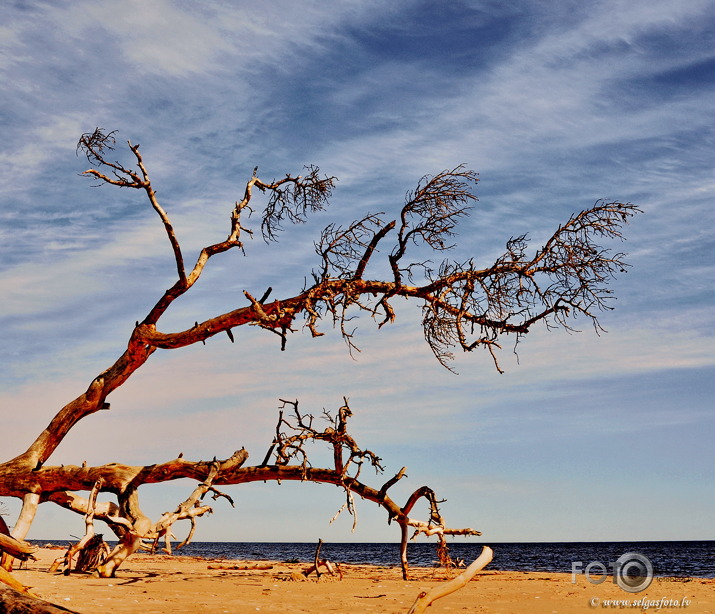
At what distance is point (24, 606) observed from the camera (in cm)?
647

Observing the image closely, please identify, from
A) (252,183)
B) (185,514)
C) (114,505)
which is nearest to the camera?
(185,514)

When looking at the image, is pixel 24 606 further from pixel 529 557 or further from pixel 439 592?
pixel 529 557

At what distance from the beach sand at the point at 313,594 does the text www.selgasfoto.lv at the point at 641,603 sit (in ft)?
0.10

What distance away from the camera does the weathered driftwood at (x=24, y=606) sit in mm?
6246

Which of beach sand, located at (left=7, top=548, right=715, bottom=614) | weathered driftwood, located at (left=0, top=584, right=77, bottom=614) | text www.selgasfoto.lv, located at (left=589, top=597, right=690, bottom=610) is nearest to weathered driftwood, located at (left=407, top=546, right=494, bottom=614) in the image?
beach sand, located at (left=7, top=548, right=715, bottom=614)

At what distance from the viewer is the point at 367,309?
1267 centimetres

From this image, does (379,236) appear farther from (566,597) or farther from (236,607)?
(566,597)

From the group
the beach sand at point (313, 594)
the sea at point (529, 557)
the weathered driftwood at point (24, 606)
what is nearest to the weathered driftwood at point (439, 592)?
the beach sand at point (313, 594)

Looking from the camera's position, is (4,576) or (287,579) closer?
(4,576)

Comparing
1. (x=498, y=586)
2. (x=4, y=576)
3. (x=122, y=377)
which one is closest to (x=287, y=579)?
(x=498, y=586)

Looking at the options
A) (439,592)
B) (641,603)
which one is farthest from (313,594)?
(641,603)

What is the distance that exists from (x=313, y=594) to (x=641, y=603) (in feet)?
18.7

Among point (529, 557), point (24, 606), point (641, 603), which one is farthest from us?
point (529, 557)

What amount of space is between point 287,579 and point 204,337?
559 cm
